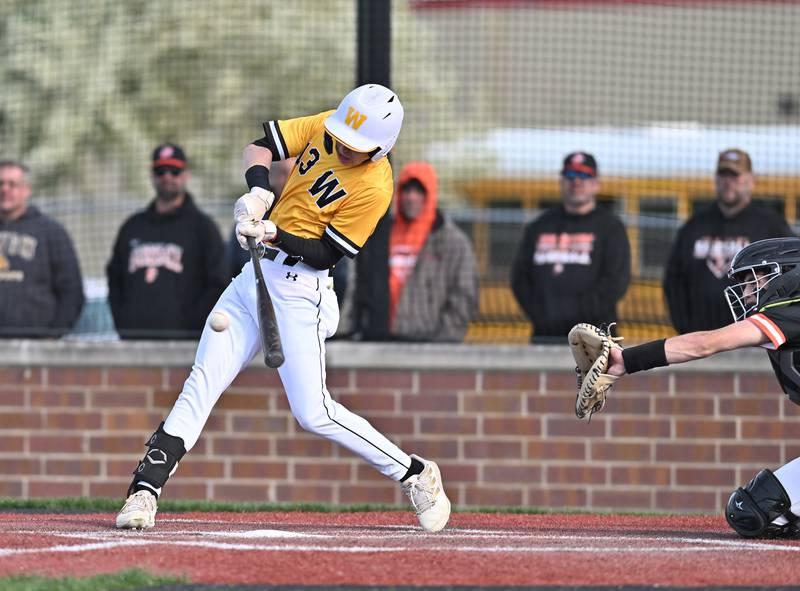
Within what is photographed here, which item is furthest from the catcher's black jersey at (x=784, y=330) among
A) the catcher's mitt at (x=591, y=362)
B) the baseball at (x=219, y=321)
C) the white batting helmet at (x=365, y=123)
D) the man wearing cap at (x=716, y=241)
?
the man wearing cap at (x=716, y=241)

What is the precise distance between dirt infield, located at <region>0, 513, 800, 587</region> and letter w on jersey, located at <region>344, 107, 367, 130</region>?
164 centimetres

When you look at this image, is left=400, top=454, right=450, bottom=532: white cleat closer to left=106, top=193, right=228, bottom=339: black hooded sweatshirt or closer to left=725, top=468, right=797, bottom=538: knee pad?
left=725, top=468, right=797, bottom=538: knee pad

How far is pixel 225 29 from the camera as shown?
15695 mm

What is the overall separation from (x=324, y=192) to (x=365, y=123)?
35 cm

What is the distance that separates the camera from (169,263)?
9055 millimetres

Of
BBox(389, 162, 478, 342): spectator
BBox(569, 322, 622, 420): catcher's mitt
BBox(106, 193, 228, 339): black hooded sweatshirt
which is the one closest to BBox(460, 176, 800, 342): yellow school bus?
BBox(389, 162, 478, 342): spectator

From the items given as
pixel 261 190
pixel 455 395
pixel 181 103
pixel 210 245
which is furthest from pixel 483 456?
pixel 181 103

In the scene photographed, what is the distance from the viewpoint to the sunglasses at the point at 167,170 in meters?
9.05

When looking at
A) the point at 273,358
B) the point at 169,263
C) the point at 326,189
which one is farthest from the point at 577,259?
the point at 273,358

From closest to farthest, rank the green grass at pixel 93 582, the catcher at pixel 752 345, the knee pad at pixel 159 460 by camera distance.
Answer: the green grass at pixel 93 582 → the catcher at pixel 752 345 → the knee pad at pixel 159 460

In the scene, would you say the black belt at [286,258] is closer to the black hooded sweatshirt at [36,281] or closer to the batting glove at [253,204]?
the batting glove at [253,204]

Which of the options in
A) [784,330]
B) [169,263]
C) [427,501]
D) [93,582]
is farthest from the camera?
[169,263]

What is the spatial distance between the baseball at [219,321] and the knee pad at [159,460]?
0.47 m

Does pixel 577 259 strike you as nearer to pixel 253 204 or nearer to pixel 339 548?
pixel 253 204
